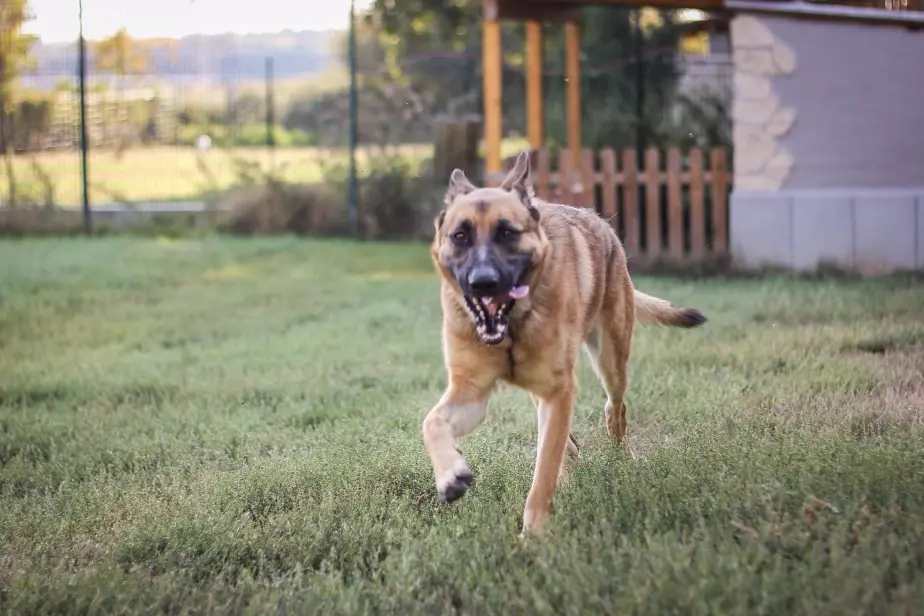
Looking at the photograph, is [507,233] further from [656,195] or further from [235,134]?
[235,134]

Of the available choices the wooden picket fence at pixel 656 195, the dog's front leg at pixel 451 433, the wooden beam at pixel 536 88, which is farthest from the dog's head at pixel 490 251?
the wooden beam at pixel 536 88

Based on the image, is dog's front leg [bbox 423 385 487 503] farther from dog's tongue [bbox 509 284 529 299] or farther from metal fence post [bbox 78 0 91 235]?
metal fence post [bbox 78 0 91 235]

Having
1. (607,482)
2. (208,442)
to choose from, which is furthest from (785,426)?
(208,442)

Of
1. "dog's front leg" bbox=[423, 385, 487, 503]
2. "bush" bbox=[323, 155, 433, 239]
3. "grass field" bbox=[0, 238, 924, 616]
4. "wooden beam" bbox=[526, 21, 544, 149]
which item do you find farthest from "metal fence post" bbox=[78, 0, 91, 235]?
"dog's front leg" bbox=[423, 385, 487, 503]

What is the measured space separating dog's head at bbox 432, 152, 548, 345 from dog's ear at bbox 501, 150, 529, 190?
0.10m

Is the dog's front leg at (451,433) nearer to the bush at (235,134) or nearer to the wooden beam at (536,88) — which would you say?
the wooden beam at (536,88)

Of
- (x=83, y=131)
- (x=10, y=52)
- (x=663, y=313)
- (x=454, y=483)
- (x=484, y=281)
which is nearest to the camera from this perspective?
(x=454, y=483)

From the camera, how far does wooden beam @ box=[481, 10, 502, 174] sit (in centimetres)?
1341

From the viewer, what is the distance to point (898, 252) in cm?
1162

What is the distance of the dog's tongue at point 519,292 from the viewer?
455 cm

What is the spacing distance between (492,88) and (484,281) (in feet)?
30.7

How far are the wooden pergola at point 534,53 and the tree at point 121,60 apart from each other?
29.7ft

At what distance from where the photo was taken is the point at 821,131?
1208cm

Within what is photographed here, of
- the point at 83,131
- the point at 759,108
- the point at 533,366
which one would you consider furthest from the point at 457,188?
the point at 83,131
